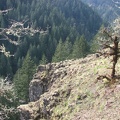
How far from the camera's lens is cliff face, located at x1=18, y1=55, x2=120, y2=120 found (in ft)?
36.6

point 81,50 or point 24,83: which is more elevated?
point 81,50

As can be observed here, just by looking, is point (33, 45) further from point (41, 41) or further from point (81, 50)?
point (81, 50)

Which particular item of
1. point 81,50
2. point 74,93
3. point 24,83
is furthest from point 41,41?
point 74,93

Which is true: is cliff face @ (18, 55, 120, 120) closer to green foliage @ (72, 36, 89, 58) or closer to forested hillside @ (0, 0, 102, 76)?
forested hillside @ (0, 0, 102, 76)

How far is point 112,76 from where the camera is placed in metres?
11.5

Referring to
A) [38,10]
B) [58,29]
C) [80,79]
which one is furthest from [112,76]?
[38,10]

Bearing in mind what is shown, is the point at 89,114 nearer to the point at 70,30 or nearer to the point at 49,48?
the point at 49,48

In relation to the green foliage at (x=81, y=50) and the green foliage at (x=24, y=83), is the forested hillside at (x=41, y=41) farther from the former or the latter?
the green foliage at (x=24, y=83)

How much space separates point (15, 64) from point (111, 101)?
80084 millimetres

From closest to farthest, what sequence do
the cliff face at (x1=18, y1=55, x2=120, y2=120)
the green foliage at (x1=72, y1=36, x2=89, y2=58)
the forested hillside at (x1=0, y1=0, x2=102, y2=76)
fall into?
the cliff face at (x1=18, y1=55, x2=120, y2=120), the green foliage at (x1=72, y1=36, x2=89, y2=58), the forested hillside at (x1=0, y1=0, x2=102, y2=76)

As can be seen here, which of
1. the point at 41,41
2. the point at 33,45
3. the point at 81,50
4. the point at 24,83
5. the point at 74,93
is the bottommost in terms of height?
the point at 24,83

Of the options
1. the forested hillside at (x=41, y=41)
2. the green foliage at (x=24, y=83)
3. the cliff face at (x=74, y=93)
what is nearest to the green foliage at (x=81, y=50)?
the forested hillside at (x=41, y=41)

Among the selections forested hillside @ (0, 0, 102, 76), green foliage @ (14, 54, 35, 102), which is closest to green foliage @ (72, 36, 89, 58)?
forested hillside @ (0, 0, 102, 76)

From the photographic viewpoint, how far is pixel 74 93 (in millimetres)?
13102
